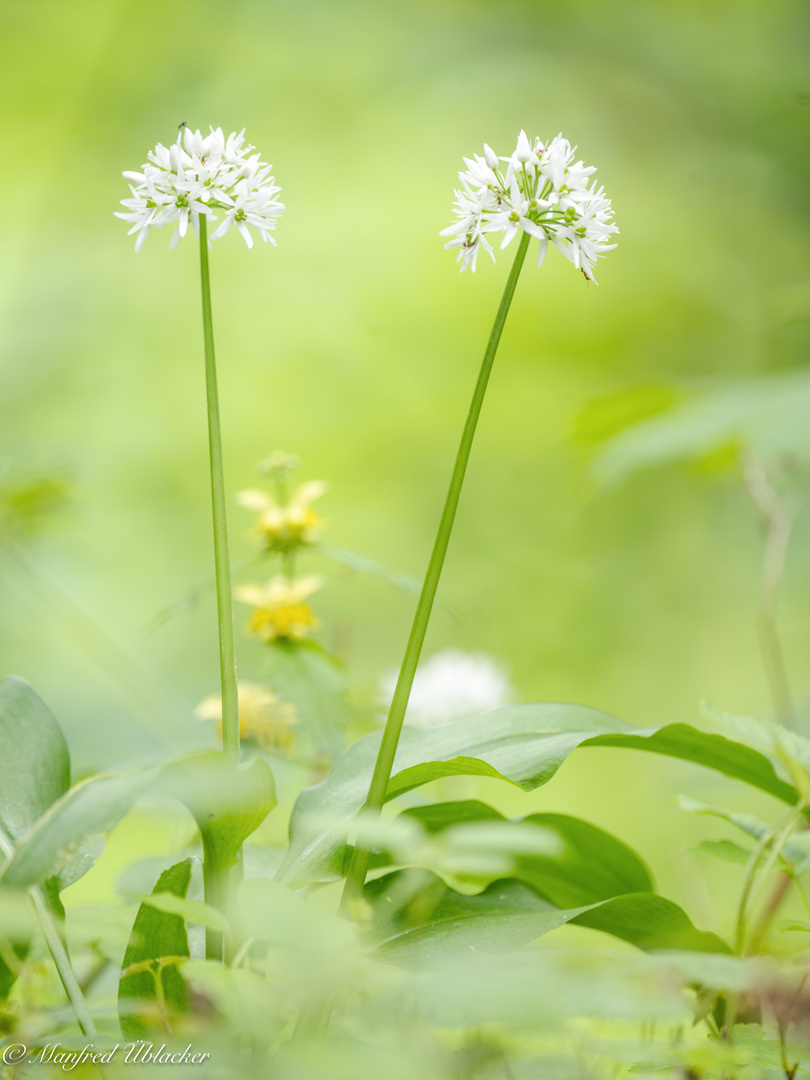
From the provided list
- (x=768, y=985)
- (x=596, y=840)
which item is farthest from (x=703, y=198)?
(x=768, y=985)

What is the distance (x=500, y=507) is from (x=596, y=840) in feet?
4.50

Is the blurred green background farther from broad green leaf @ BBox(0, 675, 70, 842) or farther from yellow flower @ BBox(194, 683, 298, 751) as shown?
broad green leaf @ BBox(0, 675, 70, 842)

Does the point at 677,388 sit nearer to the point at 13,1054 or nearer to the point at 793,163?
the point at 13,1054

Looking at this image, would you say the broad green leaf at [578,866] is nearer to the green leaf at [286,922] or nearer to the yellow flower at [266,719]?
the yellow flower at [266,719]

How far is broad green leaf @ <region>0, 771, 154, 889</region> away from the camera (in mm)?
237

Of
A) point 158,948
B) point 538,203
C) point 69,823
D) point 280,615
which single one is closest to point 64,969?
point 158,948

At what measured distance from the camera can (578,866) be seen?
0.46 meters

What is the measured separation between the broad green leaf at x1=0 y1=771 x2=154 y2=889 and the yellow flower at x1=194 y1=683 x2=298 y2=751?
0.85 feet

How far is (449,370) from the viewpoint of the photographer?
71.9 inches

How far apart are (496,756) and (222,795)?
18cm

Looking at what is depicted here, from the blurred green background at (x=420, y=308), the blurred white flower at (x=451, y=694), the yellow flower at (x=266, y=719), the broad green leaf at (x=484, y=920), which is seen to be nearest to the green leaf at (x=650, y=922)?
the broad green leaf at (x=484, y=920)

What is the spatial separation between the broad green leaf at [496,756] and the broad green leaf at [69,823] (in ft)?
0.40

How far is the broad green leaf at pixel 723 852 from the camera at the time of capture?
37 centimetres

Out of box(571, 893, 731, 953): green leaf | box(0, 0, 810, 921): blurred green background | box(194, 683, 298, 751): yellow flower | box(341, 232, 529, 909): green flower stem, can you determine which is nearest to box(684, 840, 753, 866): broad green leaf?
box(571, 893, 731, 953): green leaf
